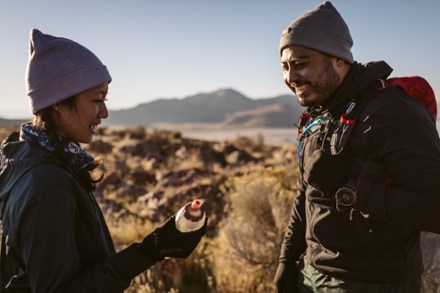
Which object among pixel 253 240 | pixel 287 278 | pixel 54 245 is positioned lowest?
pixel 253 240

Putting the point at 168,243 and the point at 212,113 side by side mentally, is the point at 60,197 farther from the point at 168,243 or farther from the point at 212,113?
the point at 212,113

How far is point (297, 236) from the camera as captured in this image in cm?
263

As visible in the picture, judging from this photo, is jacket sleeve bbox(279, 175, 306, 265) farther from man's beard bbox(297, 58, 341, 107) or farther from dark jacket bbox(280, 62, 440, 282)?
man's beard bbox(297, 58, 341, 107)

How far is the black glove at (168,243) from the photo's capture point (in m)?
1.58

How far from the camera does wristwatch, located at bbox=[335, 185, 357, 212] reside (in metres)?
1.88

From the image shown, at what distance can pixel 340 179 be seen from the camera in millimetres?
1936

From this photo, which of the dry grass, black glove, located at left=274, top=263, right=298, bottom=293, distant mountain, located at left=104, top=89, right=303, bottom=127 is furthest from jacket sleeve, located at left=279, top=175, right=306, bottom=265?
distant mountain, located at left=104, top=89, right=303, bottom=127

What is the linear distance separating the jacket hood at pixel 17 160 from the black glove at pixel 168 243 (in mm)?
481

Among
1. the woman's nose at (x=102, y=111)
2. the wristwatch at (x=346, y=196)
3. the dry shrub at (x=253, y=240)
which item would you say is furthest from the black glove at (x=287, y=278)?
the dry shrub at (x=253, y=240)

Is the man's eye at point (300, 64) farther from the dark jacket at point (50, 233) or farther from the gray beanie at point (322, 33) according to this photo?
the dark jacket at point (50, 233)

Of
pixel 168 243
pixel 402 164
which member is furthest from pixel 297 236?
pixel 168 243

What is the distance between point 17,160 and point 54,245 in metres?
0.39

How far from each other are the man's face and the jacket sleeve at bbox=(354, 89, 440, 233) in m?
0.34

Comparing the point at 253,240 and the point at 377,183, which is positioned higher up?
the point at 377,183
